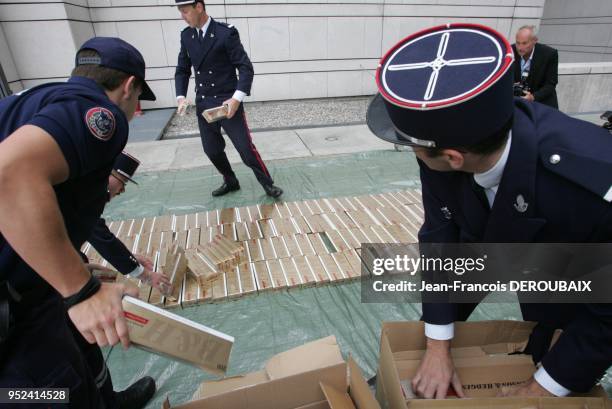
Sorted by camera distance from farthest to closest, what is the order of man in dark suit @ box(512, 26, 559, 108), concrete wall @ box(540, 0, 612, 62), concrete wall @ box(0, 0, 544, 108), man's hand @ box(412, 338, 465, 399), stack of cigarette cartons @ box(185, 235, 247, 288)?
concrete wall @ box(540, 0, 612, 62) → concrete wall @ box(0, 0, 544, 108) → man in dark suit @ box(512, 26, 559, 108) → stack of cigarette cartons @ box(185, 235, 247, 288) → man's hand @ box(412, 338, 465, 399)

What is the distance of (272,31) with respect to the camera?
8.45m

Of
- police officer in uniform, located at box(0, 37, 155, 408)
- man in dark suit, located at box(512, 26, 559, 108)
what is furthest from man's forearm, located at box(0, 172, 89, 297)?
man in dark suit, located at box(512, 26, 559, 108)

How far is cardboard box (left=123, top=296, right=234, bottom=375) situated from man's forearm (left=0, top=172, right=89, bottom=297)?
0.56ft

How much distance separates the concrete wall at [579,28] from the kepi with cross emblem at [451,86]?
14236 mm

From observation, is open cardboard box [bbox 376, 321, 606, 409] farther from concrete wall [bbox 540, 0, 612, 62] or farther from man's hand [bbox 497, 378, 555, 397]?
concrete wall [bbox 540, 0, 612, 62]

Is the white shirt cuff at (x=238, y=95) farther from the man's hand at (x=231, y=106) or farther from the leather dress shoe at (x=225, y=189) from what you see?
the leather dress shoe at (x=225, y=189)

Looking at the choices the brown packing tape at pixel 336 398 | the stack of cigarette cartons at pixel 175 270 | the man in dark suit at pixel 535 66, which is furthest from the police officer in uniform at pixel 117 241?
the man in dark suit at pixel 535 66

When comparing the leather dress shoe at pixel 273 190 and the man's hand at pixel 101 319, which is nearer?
the man's hand at pixel 101 319

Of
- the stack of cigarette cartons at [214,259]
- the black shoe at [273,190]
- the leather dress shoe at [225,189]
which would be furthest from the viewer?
the leather dress shoe at [225,189]

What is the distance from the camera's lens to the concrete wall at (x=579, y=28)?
1116 cm

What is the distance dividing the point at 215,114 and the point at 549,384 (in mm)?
3176

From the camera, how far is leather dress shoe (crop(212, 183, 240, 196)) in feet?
12.7

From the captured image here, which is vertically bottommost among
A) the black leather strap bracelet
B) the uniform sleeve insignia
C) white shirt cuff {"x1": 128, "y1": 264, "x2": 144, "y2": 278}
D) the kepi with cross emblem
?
white shirt cuff {"x1": 128, "y1": 264, "x2": 144, "y2": 278}

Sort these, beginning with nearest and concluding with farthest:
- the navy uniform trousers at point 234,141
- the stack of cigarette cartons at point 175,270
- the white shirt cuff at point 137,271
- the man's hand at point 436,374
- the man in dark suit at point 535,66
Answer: the man's hand at point 436,374
the white shirt cuff at point 137,271
the stack of cigarette cartons at point 175,270
the navy uniform trousers at point 234,141
the man in dark suit at point 535,66
